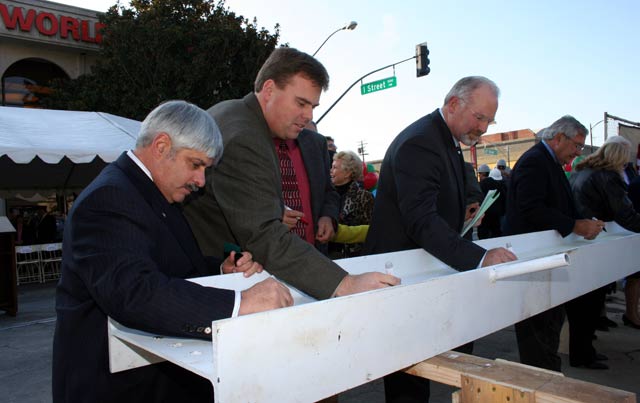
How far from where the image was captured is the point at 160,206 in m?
1.58

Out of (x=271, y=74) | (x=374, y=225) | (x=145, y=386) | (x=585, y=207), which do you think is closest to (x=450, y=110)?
(x=374, y=225)

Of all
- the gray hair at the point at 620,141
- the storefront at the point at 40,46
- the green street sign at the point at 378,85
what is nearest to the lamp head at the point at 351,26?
the green street sign at the point at 378,85

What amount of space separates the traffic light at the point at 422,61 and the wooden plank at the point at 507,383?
1525cm

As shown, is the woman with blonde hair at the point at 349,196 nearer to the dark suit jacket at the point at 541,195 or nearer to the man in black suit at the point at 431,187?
the dark suit jacket at the point at 541,195

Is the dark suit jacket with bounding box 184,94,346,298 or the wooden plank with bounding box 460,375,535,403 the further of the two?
the dark suit jacket with bounding box 184,94,346,298

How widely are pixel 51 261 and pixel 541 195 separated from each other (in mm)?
9186

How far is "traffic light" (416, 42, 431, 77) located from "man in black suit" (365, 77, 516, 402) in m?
13.9

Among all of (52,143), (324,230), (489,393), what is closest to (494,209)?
(324,230)

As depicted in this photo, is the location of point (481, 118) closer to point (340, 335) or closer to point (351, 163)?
point (340, 335)

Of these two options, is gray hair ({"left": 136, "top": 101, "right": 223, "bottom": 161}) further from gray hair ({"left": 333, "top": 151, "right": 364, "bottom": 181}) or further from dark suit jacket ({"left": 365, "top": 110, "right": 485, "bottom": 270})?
gray hair ({"left": 333, "top": 151, "right": 364, "bottom": 181})

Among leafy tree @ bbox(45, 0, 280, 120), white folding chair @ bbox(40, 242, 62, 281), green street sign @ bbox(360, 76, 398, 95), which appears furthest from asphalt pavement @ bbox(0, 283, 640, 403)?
green street sign @ bbox(360, 76, 398, 95)

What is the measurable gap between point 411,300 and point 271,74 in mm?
1180

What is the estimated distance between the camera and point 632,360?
13.2 ft

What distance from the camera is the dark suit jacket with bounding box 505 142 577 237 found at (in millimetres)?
3113
